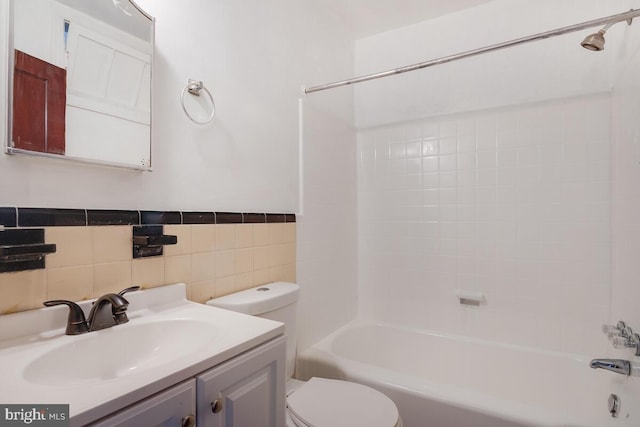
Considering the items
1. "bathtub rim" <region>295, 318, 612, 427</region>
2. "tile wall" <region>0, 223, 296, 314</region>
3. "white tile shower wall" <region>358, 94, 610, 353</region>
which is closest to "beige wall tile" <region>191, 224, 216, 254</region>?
"tile wall" <region>0, 223, 296, 314</region>

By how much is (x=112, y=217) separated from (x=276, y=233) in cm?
78

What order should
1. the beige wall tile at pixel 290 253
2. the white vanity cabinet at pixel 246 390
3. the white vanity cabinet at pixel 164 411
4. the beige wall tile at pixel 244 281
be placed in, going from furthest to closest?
the beige wall tile at pixel 290 253 → the beige wall tile at pixel 244 281 → the white vanity cabinet at pixel 246 390 → the white vanity cabinet at pixel 164 411

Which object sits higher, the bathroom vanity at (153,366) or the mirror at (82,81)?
the mirror at (82,81)

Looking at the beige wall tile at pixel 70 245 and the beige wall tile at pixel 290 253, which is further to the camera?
the beige wall tile at pixel 290 253

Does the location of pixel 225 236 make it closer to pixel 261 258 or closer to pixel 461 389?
pixel 261 258

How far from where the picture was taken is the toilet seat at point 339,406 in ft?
3.90

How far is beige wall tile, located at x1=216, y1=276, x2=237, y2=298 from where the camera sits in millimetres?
1327

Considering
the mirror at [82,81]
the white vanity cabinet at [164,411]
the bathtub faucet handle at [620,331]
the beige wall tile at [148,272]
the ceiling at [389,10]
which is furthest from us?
the ceiling at [389,10]

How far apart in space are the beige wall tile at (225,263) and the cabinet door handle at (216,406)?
2.10 ft

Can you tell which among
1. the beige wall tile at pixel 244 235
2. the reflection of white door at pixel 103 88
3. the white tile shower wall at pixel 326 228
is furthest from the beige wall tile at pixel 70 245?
the white tile shower wall at pixel 326 228

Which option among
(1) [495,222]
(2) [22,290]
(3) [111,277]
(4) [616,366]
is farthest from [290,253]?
(4) [616,366]

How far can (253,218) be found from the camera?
1.51 m

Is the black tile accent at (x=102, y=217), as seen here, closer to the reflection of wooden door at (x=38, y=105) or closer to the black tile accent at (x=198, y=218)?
the black tile accent at (x=198, y=218)

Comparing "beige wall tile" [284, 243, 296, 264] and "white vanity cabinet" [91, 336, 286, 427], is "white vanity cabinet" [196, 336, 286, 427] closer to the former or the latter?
"white vanity cabinet" [91, 336, 286, 427]
